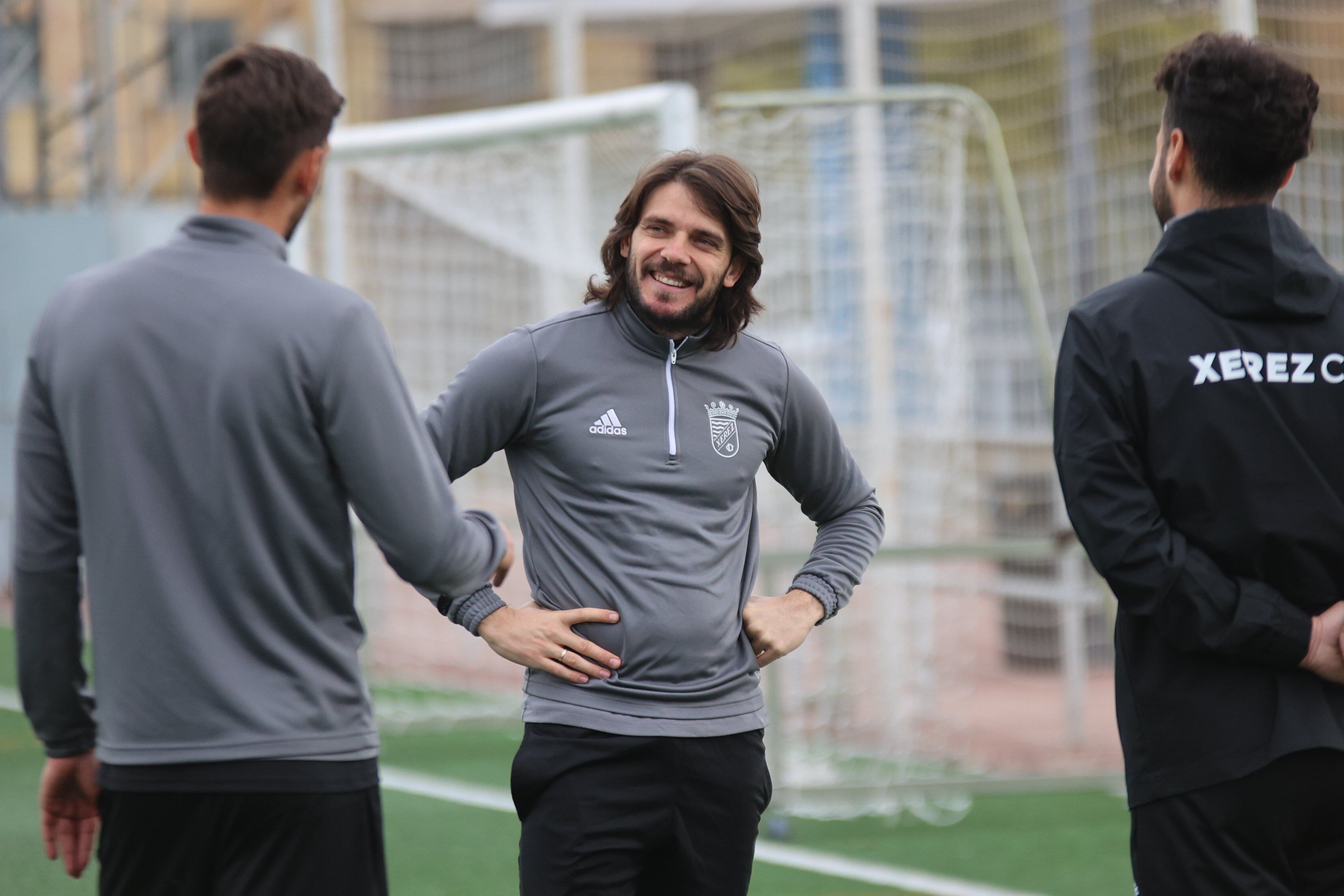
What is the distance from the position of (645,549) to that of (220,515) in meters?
0.87

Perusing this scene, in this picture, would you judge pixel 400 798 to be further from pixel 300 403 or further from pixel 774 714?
pixel 300 403

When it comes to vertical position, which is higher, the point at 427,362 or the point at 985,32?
the point at 985,32

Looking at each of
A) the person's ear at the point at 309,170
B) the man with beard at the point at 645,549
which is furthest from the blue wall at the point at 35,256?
the person's ear at the point at 309,170

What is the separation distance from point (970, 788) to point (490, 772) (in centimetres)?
234

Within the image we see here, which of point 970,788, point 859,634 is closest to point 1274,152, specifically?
point 970,788

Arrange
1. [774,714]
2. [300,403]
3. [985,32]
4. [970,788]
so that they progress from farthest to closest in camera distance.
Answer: [985,32]
[970,788]
[774,714]
[300,403]

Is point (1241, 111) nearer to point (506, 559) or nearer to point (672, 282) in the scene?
point (672, 282)

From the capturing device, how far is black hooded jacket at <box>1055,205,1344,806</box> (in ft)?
8.14

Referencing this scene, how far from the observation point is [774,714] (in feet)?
19.5

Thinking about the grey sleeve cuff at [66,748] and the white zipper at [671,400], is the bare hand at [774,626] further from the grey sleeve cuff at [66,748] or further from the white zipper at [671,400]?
the grey sleeve cuff at [66,748]

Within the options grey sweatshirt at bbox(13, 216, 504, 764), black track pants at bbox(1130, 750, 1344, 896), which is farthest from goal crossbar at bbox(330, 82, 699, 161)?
black track pants at bbox(1130, 750, 1344, 896)

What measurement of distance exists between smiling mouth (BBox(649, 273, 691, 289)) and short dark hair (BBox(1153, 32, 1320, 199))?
0.91 m

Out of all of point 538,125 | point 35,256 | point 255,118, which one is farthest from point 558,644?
point 35,256

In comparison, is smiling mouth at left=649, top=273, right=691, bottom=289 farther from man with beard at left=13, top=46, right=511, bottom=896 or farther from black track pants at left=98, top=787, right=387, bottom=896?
black track pants at left=98, top=787, right=387, bottom=896
